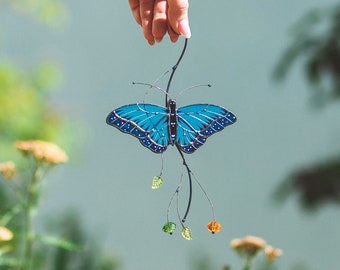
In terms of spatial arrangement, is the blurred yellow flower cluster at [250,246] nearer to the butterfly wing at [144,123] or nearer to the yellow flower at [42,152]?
the yellow flower at [42,152]

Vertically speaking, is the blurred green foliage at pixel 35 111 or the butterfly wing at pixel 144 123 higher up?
the blurred green foliage at pixel 35 111

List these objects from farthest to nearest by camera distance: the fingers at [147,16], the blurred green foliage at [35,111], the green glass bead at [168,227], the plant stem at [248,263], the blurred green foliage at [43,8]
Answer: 1. the blurred green foliage at [43,8]
2. the blurred green foliage at [35,111]
3. the plant stem at [248,263]
4. the fingers at [147,16]
5. the green glass bead at [168,227]

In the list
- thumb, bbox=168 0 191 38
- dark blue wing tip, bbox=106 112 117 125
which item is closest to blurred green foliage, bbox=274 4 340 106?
thumb, bbox=168 0 191 38

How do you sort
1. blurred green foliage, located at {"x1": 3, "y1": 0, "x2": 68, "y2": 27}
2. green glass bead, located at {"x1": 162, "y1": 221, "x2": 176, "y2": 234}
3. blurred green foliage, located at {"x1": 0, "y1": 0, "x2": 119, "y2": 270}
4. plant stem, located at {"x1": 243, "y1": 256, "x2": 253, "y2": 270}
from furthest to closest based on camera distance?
1. blurred green foliage, located at {"x1": 3, "y1": 0, "x2": 68, "y2": 27}
2. blurred green foliage, located at {"x1": 0, "y1": 0, "x2": 119, "y2": 270}
3. plant stem, located at {"x1": 243, "y1": 256, "x2": 253, "y2": 270}
4. green glass bead, located at {"x1": 162, "y1": 221, "x2": 176, "y2": 234}

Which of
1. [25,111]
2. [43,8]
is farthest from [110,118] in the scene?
[43,8]

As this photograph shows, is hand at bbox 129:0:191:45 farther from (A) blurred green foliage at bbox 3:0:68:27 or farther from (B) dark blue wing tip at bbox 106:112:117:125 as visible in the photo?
(A) blurred green foliage at bbox 3:0:68:27

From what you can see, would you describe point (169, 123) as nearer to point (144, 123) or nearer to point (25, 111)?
point (144, 123)

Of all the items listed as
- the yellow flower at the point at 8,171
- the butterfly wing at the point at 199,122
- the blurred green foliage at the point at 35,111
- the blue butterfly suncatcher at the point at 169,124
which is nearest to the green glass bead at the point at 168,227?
the blue butterfly suncatcher at the point at 169,124
